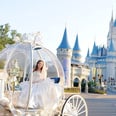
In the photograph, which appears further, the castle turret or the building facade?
the castle turret

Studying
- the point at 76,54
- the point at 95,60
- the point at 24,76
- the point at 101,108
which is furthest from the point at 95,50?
the point at 24,76

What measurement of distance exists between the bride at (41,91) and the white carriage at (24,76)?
0.31 feet

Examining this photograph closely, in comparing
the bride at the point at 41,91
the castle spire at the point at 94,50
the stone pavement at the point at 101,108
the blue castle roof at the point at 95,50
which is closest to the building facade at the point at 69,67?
the stone pavement at the point at 101,108

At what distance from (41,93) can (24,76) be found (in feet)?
2.73

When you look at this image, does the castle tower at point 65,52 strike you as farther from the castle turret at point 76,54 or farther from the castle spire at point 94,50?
the castle spire at point 94,50

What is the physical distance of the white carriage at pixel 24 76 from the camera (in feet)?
19.7

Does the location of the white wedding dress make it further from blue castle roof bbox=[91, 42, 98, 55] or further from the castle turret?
blue castle roof bbox=[91, 42, 98, 55]

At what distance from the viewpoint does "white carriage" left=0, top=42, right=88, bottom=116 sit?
6.00 metres

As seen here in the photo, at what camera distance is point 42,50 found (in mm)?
7316

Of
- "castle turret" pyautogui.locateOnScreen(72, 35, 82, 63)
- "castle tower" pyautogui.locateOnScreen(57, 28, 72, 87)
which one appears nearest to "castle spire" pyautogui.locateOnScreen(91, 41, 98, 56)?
"castle turret" pyautogui.locateOnScreen(72, 35, 82, 63)

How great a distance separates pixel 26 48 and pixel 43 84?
672 millimetres

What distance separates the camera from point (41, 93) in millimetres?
6516

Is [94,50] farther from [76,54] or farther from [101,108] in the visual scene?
[101,108]

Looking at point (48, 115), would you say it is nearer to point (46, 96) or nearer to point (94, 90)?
point (46, 96)
